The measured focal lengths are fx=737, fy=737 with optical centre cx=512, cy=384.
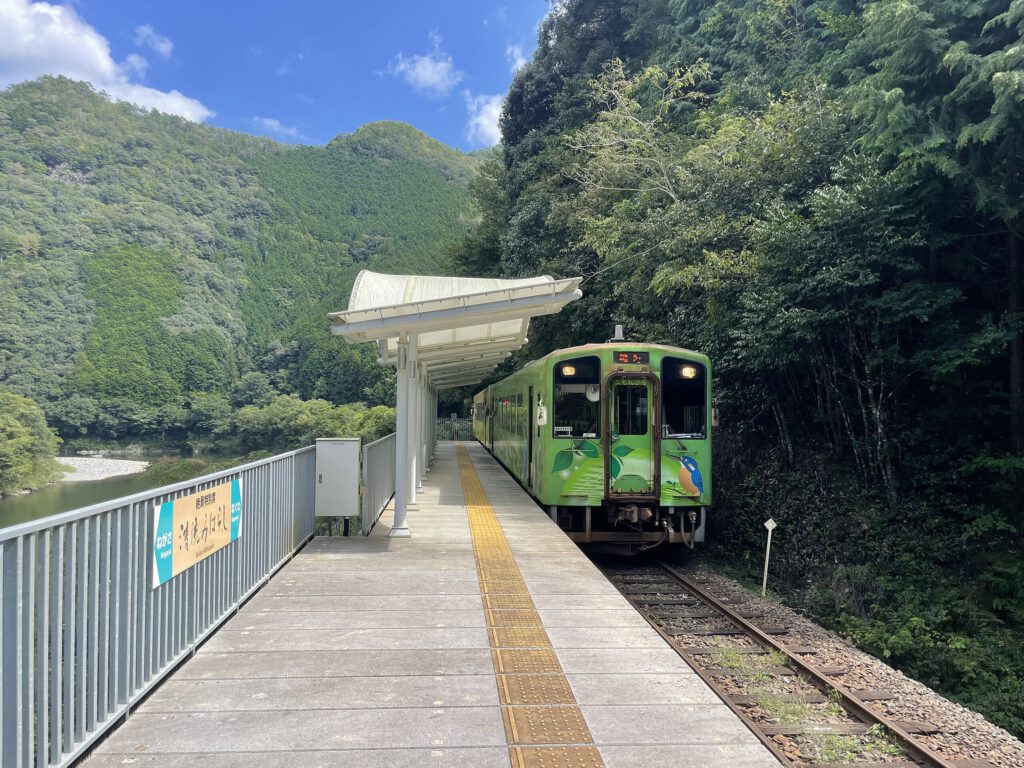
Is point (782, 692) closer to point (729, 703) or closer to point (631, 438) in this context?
point (729, 703)

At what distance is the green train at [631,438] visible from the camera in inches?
391

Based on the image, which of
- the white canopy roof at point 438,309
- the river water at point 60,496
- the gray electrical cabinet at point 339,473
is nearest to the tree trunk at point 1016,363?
the white canopy roof at point 438,309

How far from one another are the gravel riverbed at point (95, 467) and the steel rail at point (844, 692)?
53511 millimetres

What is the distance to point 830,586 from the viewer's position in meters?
10.9

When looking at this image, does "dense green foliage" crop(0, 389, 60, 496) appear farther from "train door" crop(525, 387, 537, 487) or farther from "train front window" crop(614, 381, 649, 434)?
"train front window" crop(614, 381, 649, 434)

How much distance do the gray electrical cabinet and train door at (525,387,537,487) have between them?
3.95m

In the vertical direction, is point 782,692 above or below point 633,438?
below

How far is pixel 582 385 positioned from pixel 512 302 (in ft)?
7.83

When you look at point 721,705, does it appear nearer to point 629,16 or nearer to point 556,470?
point 556,470

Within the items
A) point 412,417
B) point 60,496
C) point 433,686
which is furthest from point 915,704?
point 60,496

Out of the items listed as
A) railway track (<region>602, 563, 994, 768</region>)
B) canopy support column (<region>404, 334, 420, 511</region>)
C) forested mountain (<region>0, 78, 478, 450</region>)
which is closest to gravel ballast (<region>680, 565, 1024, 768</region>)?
railway track (<region>602, 563, 994, 768</region>)

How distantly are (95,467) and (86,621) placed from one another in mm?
62003

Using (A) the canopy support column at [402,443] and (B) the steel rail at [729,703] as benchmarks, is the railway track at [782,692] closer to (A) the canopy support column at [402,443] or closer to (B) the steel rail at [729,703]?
(B) the steel rail at [729,703]

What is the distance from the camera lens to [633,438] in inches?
391
